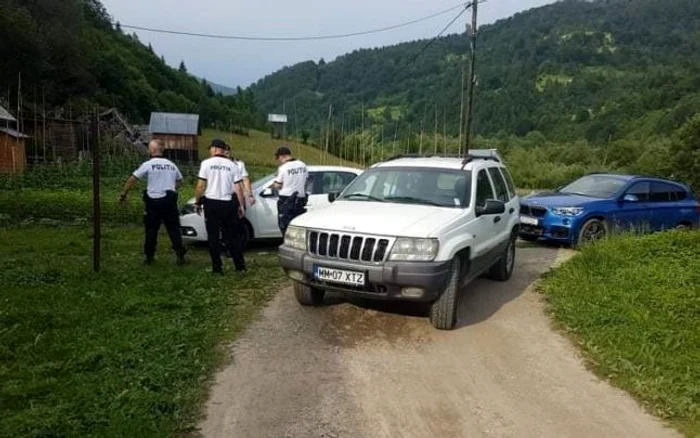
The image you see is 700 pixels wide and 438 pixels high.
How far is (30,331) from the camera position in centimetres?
522

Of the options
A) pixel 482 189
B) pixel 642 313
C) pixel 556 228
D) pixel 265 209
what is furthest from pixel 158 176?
pixel 556 228

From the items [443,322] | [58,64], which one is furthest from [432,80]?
[443,322]

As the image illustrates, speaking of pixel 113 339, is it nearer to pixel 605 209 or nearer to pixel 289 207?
pixel 289 207

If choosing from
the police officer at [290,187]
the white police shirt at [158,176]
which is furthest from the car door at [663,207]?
the white police shirt at [158,176]

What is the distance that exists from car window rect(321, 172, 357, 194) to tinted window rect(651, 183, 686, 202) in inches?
259

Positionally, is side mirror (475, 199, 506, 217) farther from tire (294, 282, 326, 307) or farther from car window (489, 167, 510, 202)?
tire (294, 282, 326, 307)

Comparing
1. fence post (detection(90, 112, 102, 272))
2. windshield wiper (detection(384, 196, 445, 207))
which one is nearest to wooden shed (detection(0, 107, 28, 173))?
fence post (detection(90, 112, 102, 272))

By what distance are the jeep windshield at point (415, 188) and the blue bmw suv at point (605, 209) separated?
5407 millimetres

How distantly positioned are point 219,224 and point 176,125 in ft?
162

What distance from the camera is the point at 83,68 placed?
52812 mm

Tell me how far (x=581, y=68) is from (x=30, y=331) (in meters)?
90.8

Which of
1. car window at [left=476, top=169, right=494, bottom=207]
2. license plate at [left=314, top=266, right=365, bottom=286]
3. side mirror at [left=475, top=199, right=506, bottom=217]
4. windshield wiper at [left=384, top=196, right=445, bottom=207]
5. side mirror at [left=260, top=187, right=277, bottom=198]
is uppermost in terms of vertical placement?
car window at [left=476, top=169, right=494, bottom=207]

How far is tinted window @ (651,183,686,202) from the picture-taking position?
500 inches

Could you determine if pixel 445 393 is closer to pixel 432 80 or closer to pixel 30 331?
pixel 30 331
